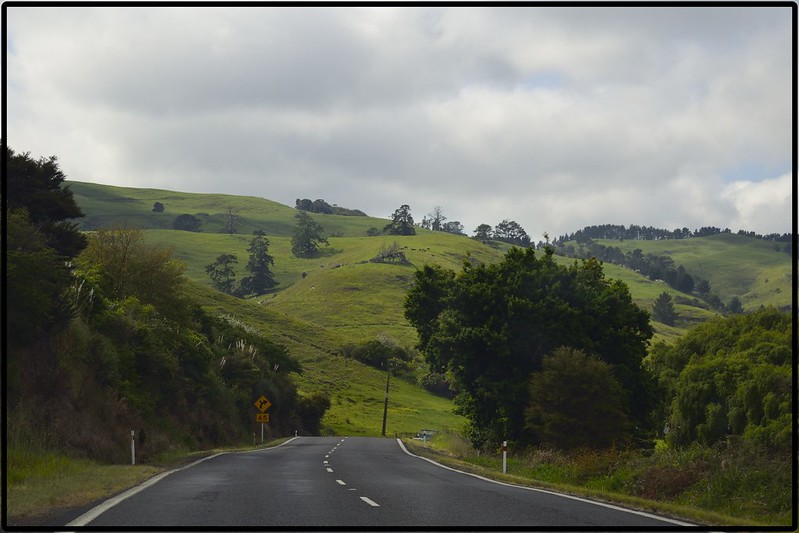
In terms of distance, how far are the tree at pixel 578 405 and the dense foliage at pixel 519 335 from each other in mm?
5568

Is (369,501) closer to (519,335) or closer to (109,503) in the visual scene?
(109,503)

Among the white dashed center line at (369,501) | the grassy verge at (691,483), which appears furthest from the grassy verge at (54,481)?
the grassy verge at (691,483)

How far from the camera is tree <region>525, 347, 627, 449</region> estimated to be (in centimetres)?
3444

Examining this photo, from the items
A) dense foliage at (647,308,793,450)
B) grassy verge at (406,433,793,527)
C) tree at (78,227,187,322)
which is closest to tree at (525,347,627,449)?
dense foliage at (647,308,793,450)

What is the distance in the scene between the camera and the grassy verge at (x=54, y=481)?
14453mm

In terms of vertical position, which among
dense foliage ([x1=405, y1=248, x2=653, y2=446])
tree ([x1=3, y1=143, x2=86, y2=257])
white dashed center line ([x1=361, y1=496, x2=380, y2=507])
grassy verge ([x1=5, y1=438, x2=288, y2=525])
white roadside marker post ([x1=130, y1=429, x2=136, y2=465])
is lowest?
white roadside marker post ([x1=130, y1=429, x2=136, y2=465])

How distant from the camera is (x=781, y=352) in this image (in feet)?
174

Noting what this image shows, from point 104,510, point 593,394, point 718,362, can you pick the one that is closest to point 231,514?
point 104,510

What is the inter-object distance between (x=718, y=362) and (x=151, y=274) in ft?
108

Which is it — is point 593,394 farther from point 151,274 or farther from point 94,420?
point 151,274

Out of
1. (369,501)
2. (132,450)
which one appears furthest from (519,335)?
(369,501)

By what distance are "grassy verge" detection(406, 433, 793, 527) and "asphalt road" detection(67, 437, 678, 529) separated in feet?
4.26

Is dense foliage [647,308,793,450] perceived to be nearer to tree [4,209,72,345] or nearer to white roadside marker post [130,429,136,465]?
white roadside marker post [130,429,136,465]

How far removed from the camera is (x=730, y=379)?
5041 centimetres
